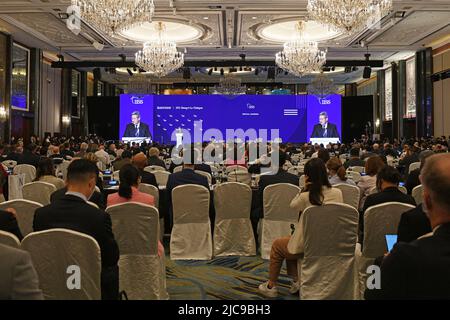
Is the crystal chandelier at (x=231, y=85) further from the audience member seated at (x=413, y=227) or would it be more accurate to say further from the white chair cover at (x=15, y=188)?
the audience member seated at (x=413, y=227)

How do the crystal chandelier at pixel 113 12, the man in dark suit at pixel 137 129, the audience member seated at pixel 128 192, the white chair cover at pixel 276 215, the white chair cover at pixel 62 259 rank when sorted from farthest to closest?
the man in dark suit at pixel 137 129 < the crystal chandelier at pixel 113 12 < the white chair cover at pixel 276 215 < the audience member seated at pixel 128 192 < the white chair cover at pixel 62 259

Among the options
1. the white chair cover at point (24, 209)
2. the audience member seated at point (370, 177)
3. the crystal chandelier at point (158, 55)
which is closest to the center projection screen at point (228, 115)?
the crystal chandelier at point (158, 55)

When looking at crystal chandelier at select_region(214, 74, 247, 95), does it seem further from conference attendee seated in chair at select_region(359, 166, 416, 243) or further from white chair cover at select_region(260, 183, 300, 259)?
conference attendee seated in chair at select_region(359, 166, 416, 243)

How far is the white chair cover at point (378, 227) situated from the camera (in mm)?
3434

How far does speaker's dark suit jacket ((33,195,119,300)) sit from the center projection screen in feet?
62.1

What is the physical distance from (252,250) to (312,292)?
74.6 inches

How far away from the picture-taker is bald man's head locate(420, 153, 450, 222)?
147 cm

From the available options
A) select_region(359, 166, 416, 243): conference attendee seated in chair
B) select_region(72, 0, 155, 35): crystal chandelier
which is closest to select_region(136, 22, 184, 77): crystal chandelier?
select_region(72, 0, 155, 35): crystal chandelier

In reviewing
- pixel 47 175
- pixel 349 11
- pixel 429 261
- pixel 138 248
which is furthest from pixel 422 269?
pixel 349 11

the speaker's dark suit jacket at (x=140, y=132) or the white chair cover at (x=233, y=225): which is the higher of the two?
the speaker's dark suit jacket at (x=140, y=132)

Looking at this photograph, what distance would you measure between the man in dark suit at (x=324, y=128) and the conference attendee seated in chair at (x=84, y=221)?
20.2 metres

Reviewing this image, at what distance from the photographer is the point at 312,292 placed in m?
3.64

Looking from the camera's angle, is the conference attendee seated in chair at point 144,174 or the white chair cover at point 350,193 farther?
the conference attendee seated in chair at point 144,174
